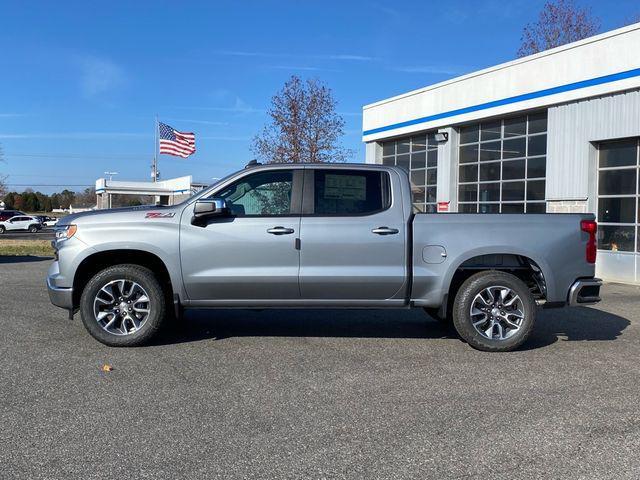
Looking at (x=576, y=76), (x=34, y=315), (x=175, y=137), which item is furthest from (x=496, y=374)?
(x=175, y=137)

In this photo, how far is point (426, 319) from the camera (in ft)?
27.9

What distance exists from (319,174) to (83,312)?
9.39ft

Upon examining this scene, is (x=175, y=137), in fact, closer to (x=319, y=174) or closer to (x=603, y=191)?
(x=603, y=191)

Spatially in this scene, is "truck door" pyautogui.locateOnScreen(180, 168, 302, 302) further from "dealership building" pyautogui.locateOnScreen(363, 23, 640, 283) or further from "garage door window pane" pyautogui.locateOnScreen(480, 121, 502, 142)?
"garage door window pane" pyautogui.locateOnScreen(480, 121, 502, 142)

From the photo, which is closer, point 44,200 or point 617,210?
point 617,210

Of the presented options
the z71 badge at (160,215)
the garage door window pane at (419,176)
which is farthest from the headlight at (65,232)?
the garage door window pane at (419,176)

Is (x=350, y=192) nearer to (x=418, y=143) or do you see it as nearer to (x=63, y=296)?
(x=63, y=296)

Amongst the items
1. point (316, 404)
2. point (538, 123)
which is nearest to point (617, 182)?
point (538, 123)

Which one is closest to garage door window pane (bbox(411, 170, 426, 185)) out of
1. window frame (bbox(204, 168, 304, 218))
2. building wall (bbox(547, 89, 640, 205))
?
building wall (bbox(547, 89, 640, 205))

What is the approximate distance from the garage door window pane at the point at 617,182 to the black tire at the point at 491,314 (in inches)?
327

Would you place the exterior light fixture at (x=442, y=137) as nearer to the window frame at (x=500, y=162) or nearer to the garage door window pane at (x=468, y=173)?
the window frame at (x=500, y=162)

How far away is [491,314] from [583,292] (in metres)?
0.99

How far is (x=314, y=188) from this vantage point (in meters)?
6.74

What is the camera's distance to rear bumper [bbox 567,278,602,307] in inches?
257
